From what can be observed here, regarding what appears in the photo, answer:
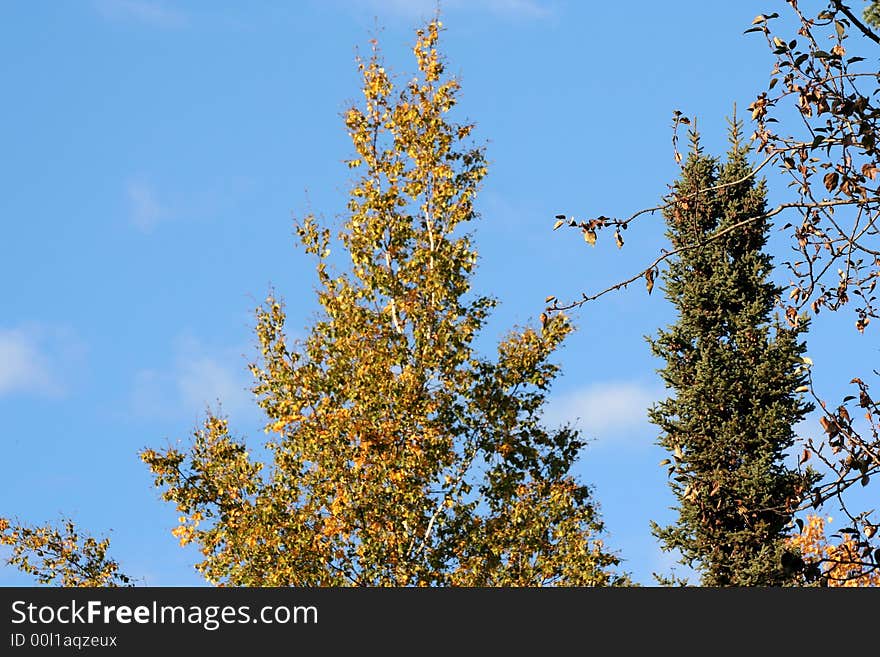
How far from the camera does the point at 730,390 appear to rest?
22.0 metres

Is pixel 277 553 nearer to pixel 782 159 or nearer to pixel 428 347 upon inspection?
pixel 428 347

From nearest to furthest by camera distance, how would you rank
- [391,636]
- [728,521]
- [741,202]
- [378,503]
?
[391,636] → [378,503] → [728,521] → [741,202]

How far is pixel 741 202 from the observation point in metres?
23.6

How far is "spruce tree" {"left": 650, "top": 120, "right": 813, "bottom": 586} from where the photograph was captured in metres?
20.7

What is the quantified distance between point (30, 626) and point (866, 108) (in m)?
7.57

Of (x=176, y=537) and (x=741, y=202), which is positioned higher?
(x=741, y=202)

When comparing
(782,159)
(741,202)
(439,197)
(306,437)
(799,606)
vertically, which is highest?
(741,202)

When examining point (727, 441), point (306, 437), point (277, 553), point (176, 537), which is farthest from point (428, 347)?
point (727, 441)

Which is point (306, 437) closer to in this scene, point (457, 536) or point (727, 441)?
point (457, 536)

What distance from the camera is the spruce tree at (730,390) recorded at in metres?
20.7

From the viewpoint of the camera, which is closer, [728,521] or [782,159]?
[782,159]

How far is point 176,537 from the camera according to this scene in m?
17.4

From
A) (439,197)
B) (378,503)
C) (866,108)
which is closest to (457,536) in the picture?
(378,503)

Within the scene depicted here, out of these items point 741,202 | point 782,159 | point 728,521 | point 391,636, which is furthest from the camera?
point 741,202
